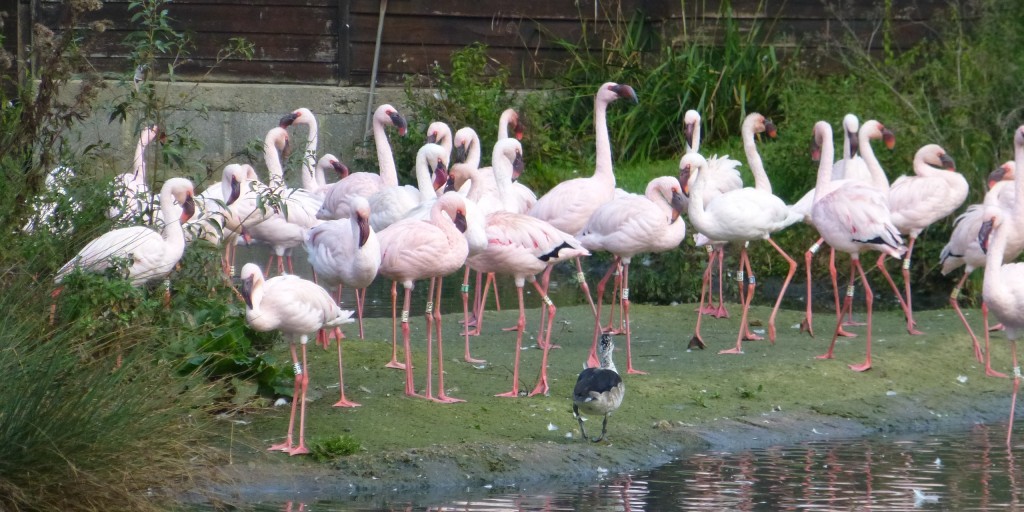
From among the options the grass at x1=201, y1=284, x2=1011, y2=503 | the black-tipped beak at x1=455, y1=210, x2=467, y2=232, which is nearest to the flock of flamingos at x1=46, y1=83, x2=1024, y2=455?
Result: the black-tipped beak at x1=455, y1=210, x2=467, y2=232

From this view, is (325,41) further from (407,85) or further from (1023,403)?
(1023,403)

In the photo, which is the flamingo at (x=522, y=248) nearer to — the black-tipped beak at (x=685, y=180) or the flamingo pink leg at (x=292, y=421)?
the black-tipped beak at (x=685, y=180)

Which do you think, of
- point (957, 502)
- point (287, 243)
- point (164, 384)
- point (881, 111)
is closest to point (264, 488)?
point (164, 384)

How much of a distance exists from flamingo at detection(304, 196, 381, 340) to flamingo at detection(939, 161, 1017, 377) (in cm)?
385

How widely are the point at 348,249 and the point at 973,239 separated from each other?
167 inches

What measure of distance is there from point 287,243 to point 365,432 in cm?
321

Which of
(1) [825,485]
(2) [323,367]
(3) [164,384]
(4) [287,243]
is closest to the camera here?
(3) [164,384]

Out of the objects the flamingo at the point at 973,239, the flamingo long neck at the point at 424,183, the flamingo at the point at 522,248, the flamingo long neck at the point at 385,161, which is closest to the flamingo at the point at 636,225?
the flamingo at the point at 522,248

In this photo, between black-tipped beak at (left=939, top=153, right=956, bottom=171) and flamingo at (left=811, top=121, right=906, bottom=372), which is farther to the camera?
black-tipped beak at (left=939, top=153, right=956, bottom=171)

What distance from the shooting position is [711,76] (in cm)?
1542

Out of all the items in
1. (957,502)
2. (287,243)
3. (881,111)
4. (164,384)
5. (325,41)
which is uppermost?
(325,41)

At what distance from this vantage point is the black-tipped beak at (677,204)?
8477mm

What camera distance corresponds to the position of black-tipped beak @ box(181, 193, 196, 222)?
7.27 m

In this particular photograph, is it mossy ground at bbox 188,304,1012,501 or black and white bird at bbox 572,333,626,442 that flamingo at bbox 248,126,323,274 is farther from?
black and white bird at bbox 572,333,626,442
